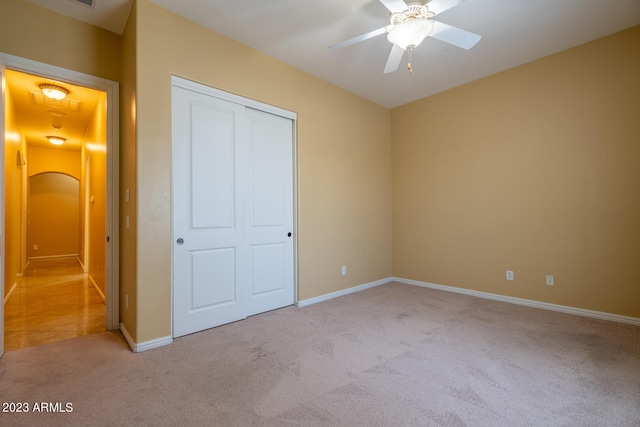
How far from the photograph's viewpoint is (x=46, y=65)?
8.30ft

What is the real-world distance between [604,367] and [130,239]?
393 cm

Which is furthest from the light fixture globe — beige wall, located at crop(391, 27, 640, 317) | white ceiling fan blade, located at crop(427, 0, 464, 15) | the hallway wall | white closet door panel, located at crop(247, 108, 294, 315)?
the hallway wall

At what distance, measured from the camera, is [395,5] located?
2.14 m

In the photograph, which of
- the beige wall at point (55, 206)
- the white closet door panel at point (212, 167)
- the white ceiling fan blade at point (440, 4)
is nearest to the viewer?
the white ceiling fan blade at point (440, 4)

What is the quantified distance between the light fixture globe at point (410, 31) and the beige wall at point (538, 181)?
2.19 metres

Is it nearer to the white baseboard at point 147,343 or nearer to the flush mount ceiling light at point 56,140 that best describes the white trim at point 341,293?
the white baseboard at point 147,343

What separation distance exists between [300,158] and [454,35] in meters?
2.07

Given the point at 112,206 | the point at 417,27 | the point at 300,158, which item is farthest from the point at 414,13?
the point at 112,206

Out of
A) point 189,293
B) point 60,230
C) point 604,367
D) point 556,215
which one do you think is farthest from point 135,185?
point 60,230

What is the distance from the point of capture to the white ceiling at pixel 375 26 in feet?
8.50

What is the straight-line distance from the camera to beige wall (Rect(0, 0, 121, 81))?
239 centimetres

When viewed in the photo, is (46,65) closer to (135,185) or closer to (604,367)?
(135,185)

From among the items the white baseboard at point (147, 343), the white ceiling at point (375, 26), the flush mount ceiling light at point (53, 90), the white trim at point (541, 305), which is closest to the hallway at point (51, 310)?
the white baseboard at point (147, 343)

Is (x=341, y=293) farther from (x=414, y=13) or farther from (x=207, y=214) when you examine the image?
(x=414, y=13)
